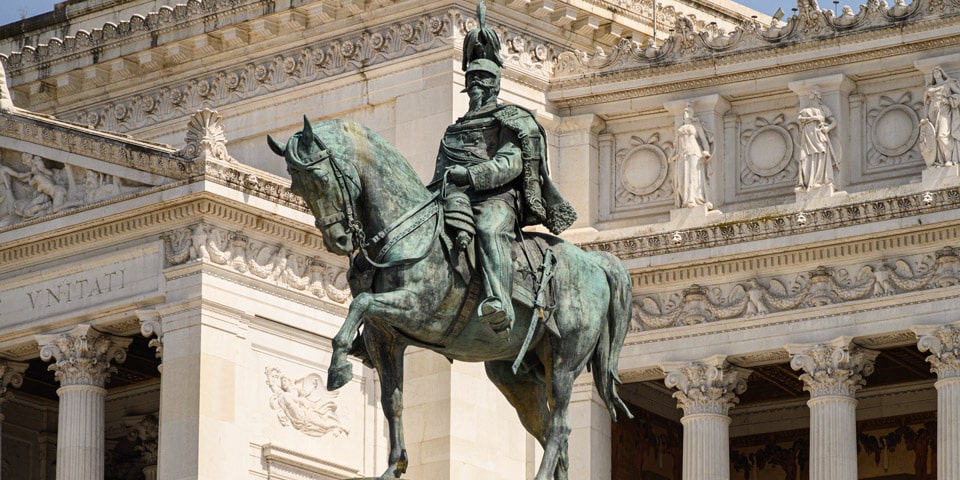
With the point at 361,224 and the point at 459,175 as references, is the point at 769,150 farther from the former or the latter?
the point at 361,224

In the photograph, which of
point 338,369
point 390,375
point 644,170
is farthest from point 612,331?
point 644,170

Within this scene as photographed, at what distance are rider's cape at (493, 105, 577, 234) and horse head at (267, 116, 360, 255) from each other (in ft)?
4.81

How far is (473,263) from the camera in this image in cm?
2231

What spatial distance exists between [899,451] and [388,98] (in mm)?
8785

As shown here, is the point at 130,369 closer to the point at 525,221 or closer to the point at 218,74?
the point at 218,74

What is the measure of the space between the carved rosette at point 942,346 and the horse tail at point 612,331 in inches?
653

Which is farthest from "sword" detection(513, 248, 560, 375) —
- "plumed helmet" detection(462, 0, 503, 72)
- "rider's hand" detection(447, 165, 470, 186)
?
"plumed helmet" detection(462, 0, 503, 72)

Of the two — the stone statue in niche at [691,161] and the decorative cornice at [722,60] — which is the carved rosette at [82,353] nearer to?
the decorative cornice at [722,60]

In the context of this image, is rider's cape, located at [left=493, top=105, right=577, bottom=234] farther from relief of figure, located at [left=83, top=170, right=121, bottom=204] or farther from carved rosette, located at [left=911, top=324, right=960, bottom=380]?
relief of figure, located at [left=83, top=170, right=121, bottom=204]

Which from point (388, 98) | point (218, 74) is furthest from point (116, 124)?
point (388, 98)

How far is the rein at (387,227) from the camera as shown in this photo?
71.7 feet

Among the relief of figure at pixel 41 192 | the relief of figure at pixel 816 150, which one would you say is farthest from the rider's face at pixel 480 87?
the relief of figure at pixel 816 150

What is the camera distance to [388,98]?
42.7m

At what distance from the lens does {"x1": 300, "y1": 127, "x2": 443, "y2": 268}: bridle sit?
2183 cm
